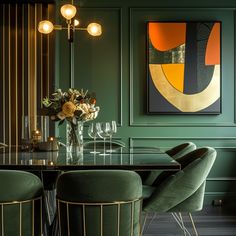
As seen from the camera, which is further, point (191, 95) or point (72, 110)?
point (191, 95)

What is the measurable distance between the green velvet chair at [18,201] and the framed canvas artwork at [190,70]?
266cm

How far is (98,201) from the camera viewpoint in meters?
1.65

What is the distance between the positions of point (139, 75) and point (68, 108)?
1.99 metres

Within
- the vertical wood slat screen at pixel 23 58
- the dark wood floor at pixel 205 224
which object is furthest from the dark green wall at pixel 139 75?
the dark wood floor at pixel 205 224

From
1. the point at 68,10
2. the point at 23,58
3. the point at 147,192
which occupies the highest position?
the point at 68,10

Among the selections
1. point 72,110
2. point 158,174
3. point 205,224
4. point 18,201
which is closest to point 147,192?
point 158,174

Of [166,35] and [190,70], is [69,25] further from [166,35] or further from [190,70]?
[190,70]

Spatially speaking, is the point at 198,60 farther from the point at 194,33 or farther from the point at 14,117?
the point at 14,117

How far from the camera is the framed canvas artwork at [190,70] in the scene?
414 centimetres

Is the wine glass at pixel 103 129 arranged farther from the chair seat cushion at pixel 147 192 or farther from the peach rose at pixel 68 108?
the chair seat cushion at pixel 147 192

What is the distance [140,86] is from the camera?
4.25 metres

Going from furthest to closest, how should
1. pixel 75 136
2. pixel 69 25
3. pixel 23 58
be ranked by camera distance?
pixel 23 58 → pixel 69 25 → pixel 75 136

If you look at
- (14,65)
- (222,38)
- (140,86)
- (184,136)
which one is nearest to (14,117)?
(14,65)

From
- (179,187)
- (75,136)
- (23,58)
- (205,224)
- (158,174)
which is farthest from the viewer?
(23,58)
